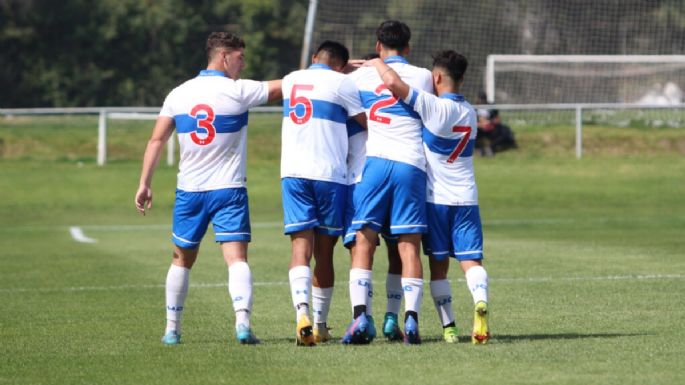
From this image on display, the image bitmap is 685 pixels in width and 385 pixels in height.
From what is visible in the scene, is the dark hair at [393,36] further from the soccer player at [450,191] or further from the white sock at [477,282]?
the white sock at [477,282]

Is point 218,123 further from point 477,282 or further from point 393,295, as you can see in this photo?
point 477,282

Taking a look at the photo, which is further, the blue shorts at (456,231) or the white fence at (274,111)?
the white fence at (274,111)

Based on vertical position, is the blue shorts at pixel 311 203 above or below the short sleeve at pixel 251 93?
below

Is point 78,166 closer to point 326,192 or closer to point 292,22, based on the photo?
point 326,192

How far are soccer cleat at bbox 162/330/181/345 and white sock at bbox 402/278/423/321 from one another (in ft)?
5.41

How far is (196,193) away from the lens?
942 centimetres

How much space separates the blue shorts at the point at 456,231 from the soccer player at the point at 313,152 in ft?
2.23

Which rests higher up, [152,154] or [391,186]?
[152,154]

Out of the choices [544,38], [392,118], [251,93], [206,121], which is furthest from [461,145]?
[544,38]

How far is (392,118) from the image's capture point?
9367 mm

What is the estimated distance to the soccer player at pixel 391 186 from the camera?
9.32m

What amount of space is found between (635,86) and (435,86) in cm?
2748

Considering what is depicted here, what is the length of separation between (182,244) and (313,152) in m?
1.14

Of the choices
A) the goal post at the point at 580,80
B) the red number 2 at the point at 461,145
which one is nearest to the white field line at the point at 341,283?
the red number 2 at the point at 461,145
